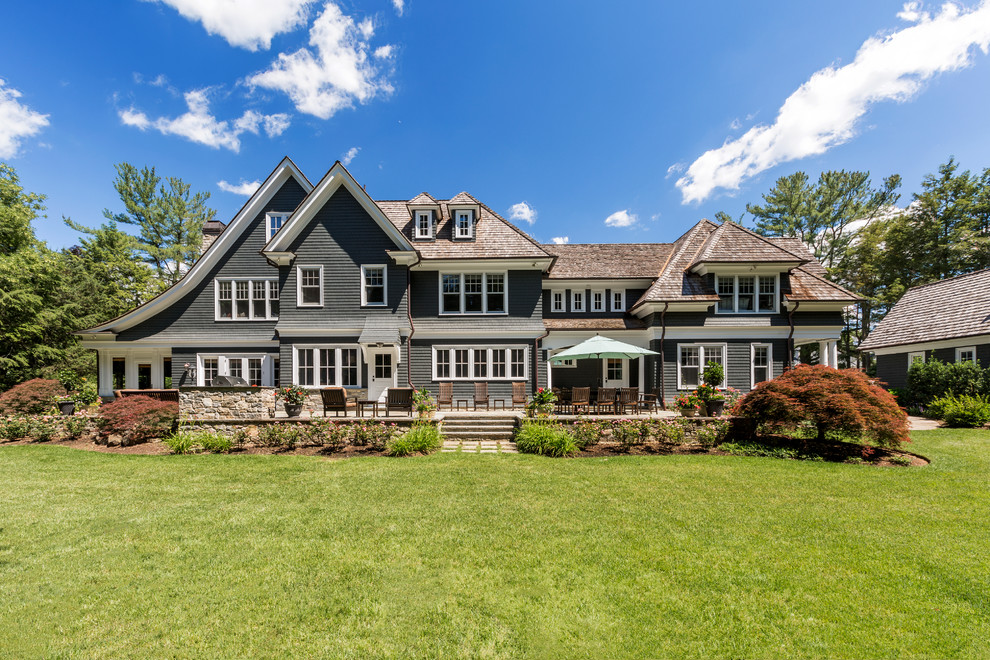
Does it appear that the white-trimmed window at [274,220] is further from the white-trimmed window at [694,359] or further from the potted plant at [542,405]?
the white-trimmed window at [694,359]

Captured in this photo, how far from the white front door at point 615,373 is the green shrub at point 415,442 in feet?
36.4

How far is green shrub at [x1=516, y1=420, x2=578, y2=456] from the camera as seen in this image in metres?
10.8

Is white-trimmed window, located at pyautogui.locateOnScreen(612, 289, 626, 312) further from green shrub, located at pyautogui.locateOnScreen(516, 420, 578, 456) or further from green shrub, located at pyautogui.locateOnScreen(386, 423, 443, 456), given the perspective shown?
green shrub, located at pyautogui.locateOnScreen(386, 423, 443, 456)

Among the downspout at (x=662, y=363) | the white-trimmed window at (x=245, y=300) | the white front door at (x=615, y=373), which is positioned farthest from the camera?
the white front door at (x=615, y=373)

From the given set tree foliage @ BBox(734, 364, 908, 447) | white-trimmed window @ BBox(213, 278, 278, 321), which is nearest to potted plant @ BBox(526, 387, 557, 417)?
tree foliage @ BBox(734, 364, 908, 447)

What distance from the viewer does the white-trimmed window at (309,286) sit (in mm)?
16797

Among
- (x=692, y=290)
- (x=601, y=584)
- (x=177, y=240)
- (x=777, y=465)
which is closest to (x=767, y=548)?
(x=601, y=584)

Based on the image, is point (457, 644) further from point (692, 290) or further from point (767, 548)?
point (692, 290)

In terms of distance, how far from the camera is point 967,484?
25.3 feet

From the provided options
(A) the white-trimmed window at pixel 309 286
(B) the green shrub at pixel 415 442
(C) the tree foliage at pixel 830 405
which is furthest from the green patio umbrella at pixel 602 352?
(A) the white-trimmed window at pixel 309 286

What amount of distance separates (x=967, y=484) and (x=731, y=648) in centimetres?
859

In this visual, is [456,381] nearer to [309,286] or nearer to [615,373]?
[309,286]

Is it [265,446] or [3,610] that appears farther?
[265,446]

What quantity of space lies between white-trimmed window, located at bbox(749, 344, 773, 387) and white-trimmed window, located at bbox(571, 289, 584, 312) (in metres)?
7.82
